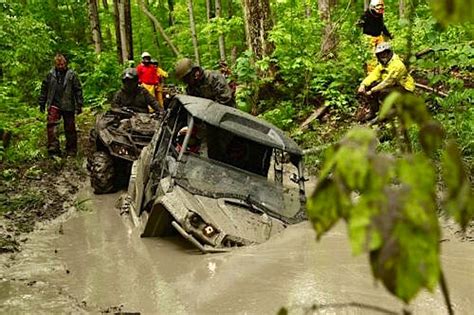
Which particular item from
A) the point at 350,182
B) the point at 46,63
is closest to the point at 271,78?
the point at 46,63

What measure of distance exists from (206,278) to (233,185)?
1.62m

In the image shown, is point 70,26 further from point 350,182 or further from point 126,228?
point 350,182

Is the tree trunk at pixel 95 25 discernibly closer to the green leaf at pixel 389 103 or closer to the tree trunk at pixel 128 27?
the tree trunk at pixel 128 27

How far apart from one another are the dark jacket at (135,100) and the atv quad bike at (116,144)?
0.92ft

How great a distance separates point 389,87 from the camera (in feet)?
29.5

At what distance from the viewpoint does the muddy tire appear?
9.04 m

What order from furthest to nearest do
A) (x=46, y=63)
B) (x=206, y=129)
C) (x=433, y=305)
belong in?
1. (x=46, y=63)
2. (x=206, y=129)
3. (x=433, y=305)

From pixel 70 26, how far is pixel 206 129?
16678 mm

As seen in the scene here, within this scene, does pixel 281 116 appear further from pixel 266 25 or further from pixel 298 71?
pixel 266 25

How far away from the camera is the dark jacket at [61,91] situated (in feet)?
35.9

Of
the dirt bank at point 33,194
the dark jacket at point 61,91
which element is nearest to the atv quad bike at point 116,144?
the dirt bank at point 33,194

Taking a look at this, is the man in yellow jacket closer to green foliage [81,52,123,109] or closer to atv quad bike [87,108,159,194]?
atv quad bike [87,108,159,194]

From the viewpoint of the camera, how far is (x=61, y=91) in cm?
1095

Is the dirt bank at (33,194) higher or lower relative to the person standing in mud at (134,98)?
lower
